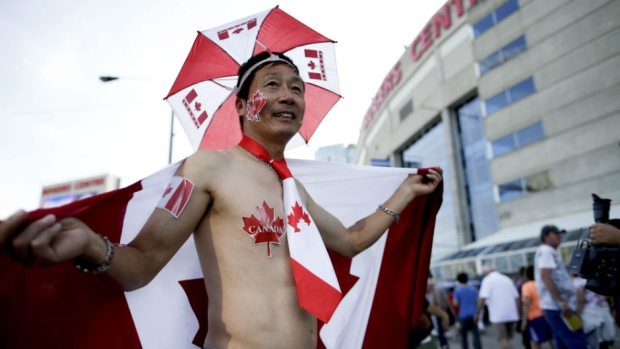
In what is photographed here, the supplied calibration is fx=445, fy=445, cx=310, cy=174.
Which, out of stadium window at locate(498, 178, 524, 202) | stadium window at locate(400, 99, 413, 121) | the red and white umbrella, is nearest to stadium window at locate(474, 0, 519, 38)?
stadium window at locate(400, 99, 413, 121)

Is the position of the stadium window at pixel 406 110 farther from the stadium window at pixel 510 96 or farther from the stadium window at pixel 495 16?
the stadium window at pixel 510 96

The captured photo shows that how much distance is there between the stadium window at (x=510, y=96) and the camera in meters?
24.9

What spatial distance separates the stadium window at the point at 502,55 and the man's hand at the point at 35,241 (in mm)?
27904

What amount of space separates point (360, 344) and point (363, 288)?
0.33 meters

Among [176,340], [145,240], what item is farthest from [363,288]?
[145,240]

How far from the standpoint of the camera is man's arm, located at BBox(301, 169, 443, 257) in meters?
2.35

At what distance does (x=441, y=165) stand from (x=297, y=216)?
3365 cm

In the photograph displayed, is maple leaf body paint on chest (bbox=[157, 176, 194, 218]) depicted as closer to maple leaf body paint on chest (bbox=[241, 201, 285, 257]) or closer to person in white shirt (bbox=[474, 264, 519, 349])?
maple leaf body paint on chest (bbox=[241, 201, 285, 257])

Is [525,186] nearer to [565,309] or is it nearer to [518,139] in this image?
[518,139]

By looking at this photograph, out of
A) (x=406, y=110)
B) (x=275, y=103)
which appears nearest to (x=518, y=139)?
(x=406, y=110)

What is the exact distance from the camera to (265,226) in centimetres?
181

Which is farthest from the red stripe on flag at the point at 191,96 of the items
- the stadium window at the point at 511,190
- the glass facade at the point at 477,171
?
the glass facade at the point at 477,171

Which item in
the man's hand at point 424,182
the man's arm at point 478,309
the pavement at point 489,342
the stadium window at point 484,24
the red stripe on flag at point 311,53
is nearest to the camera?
the man's hand at point 424,182

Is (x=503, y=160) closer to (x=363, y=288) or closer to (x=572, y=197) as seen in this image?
(x=572, y=197)
